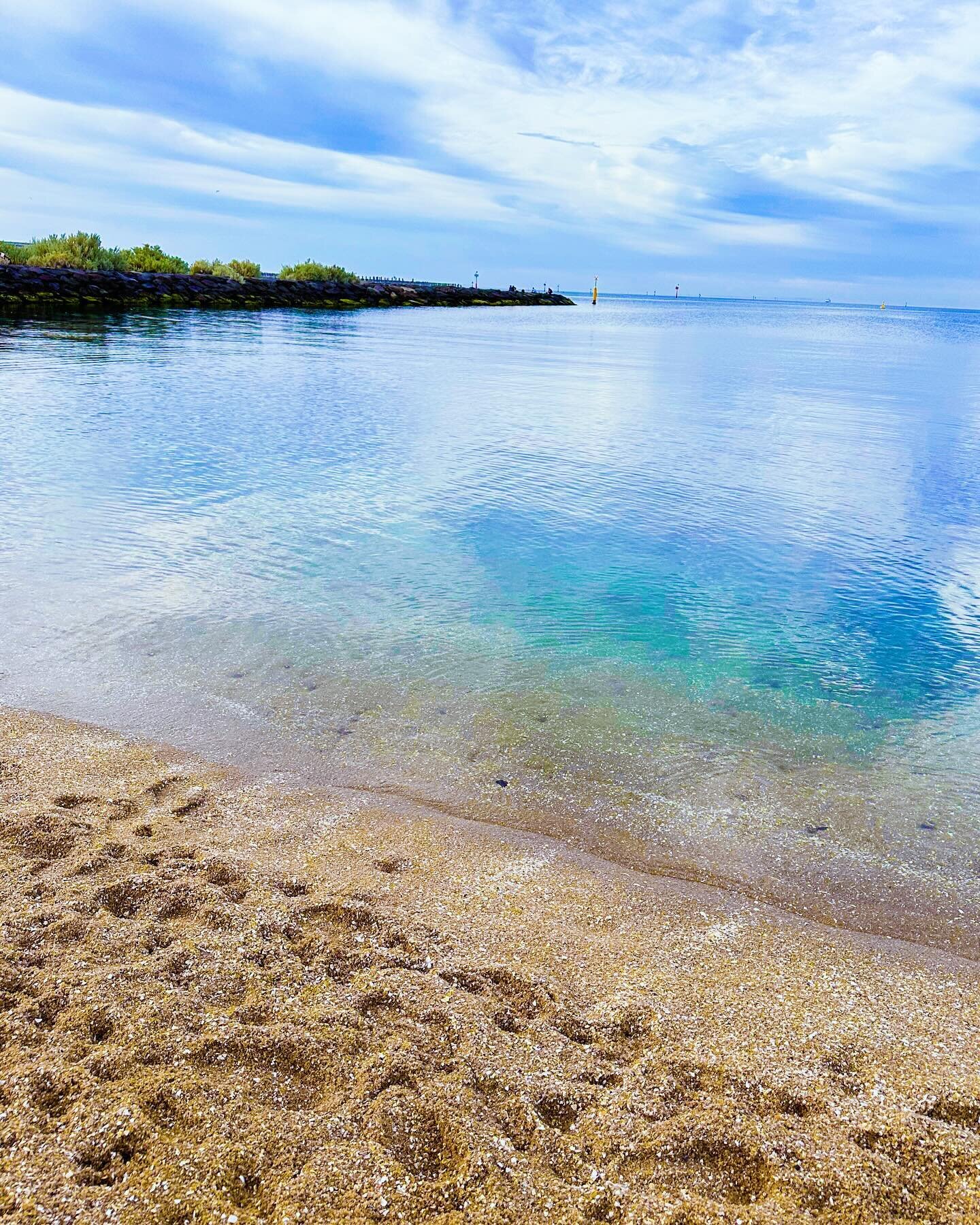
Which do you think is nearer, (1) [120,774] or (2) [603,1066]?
(2) [603,1066]

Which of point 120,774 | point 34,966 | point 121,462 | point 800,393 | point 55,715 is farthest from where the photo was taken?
point 800,393

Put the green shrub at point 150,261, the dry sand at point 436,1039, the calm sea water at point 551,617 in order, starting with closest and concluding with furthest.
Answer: the dry sand at point 436,1039 → the calm sea water at point 551,617 → the green shrub at point 150,261

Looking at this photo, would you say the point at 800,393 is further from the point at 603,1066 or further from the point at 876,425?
the point at 603,1066

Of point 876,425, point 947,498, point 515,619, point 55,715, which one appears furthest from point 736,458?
point 55,715

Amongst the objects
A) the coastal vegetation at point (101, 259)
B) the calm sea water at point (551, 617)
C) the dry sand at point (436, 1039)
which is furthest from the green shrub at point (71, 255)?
the dry sand at point (436, 1039)

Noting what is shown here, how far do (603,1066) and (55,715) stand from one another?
4441mm

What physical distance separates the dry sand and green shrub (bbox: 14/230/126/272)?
53.6m

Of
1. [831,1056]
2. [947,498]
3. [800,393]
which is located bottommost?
[831,1056]

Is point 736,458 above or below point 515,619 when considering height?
above

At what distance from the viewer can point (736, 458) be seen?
1648 centimetres

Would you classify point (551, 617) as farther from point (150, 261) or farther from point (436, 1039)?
point (150, 261)

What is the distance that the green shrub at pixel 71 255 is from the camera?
48375mm

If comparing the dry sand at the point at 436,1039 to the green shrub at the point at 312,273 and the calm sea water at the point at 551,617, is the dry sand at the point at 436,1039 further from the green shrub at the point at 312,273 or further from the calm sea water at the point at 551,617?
the green shrub at the point at 312,273

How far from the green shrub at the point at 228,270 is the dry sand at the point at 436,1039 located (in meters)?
63.9
